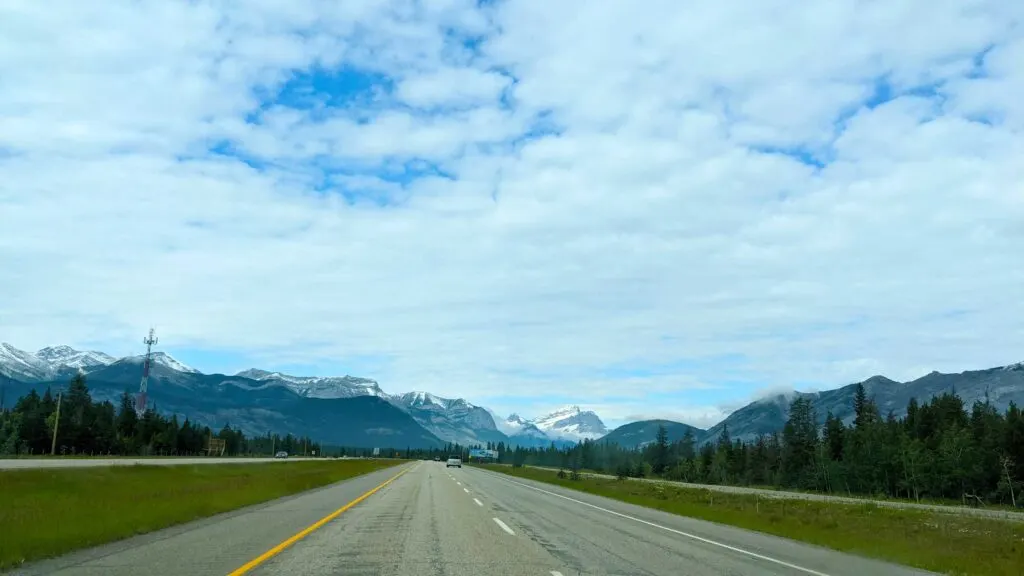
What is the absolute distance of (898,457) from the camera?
322 ft

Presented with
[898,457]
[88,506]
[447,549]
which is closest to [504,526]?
[447,549]

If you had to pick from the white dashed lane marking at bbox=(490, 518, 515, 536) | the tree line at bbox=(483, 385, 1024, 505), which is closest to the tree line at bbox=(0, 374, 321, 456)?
the tree line at bbox=(483, 385, 1024, 505)

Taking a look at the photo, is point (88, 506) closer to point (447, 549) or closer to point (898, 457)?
point (447, 549)

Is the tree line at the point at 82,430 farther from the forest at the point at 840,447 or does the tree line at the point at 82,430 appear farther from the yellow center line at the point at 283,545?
the yellow center line at the point at 283,545

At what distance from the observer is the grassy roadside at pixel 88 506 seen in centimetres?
1302

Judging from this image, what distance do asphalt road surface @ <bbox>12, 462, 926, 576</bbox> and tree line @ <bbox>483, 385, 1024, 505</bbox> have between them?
7621 centimetres

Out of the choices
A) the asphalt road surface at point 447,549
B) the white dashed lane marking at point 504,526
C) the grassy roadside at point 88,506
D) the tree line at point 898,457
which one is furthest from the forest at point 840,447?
the white dashed lane marking at point 504,526

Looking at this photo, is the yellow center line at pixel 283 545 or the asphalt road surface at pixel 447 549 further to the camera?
the asphalt road surface at pixel 447 549

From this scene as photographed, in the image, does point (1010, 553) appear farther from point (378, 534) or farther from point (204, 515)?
point (204, 515)

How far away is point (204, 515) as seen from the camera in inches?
803

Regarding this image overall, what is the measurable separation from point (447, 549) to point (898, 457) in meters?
103

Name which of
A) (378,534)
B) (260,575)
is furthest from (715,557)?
(260,575)

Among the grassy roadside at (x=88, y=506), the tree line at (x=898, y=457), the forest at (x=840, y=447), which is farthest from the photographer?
the forest at (x=840, y=447)

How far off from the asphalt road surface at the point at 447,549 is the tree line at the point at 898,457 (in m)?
76.2
